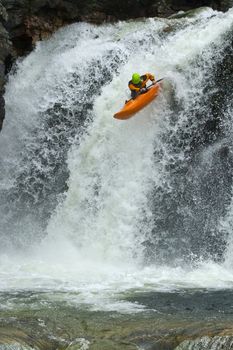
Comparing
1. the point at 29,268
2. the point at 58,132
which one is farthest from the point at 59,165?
the point at 29,268

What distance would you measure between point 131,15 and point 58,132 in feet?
16.2

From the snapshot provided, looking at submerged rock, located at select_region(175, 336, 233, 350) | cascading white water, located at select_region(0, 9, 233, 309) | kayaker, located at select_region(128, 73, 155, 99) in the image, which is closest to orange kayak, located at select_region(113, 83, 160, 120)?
kayaker, located at select_region(128, 73, 155, 99)

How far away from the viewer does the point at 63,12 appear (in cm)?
1467

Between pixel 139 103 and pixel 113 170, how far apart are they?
126 cm

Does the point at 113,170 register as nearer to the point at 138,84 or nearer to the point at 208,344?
the point at 138,84

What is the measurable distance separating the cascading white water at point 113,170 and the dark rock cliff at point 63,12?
6.33ft

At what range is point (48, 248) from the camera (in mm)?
10500

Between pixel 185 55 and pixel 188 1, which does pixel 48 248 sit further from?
pixel 188 1

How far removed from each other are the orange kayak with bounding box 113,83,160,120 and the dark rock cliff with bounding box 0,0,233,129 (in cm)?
457

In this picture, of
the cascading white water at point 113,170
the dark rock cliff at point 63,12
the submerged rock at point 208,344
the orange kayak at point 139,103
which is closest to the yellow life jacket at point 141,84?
the orange kayak at point 139,103

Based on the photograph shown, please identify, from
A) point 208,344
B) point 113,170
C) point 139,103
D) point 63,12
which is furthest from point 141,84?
point 208,344

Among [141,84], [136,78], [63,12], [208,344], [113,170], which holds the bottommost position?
[208,344]

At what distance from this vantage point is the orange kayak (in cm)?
1004

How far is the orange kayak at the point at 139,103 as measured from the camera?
32.9 ft
